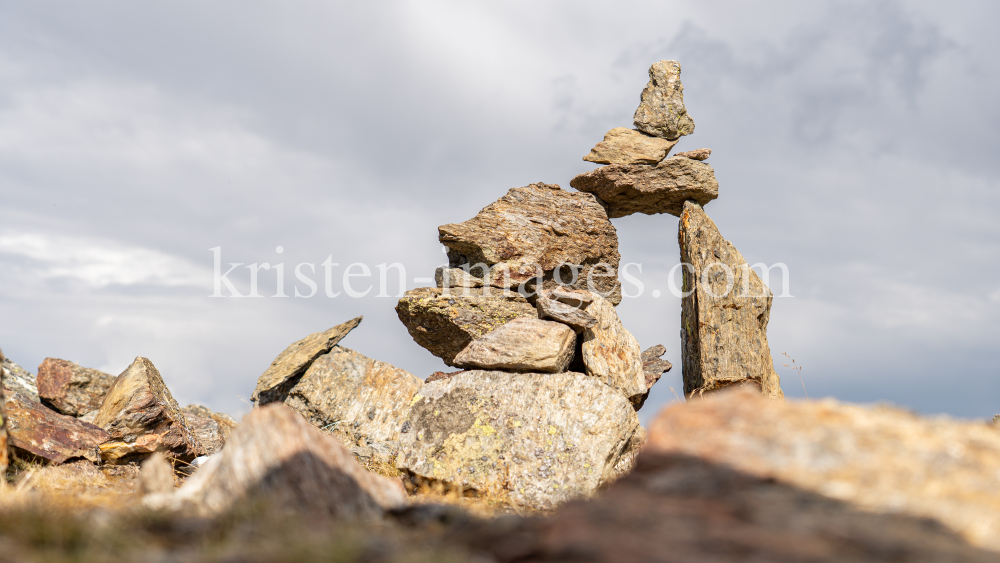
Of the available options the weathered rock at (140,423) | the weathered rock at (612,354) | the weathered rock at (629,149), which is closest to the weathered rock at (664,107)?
the weathered rock at (629,149)

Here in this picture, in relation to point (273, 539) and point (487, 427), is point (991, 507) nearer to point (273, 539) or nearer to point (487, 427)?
point (273, 539)

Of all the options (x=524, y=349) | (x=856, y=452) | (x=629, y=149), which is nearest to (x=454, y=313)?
(x=524, y=349)

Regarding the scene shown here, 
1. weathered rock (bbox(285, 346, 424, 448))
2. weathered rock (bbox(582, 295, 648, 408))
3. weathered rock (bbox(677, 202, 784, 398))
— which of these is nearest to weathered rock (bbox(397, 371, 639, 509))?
weathered rock (bbox(582, 295, 648, 408))

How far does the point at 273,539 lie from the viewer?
10.5 feet

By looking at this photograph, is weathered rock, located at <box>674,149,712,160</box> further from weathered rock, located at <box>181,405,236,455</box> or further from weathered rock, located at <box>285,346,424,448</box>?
weathered rock, located at <box>181,405,236,455</box>

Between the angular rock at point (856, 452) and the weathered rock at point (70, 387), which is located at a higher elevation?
the angular rock at point (856, 452)

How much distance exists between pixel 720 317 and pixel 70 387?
11654 mm

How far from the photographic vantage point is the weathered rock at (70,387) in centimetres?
1107

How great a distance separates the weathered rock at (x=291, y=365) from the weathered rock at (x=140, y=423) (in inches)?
73.1

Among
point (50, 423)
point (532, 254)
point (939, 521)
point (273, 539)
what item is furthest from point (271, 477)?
point (532, 254)

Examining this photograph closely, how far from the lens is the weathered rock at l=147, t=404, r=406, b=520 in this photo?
173 inches

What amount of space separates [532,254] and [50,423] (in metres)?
8.15

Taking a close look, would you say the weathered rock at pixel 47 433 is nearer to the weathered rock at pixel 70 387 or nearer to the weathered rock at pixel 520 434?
the weathered rock at pixel 70 387

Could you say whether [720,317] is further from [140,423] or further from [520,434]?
[140,423]
